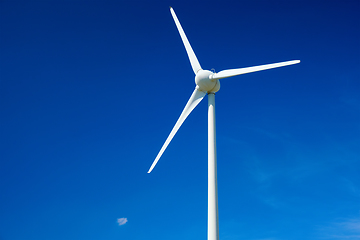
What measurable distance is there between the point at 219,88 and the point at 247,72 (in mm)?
2894

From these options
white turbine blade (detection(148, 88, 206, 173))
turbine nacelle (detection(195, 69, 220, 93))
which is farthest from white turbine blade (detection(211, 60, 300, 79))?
white turbine blade (detection(148, 88, 206, 173))

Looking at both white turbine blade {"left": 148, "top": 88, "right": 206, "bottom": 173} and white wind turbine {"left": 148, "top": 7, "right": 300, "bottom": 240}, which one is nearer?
white wind turbine {"left": 148, "top": 7, "right": 300, "bottom": 240}

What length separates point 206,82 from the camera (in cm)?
2645

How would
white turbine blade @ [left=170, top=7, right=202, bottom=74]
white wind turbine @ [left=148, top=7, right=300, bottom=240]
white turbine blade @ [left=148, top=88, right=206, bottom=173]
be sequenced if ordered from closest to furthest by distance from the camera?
white wind turbine @ [left=148, top=7, right=300, bottom=240] < white turbine blade @ [left=148, top=88, right=206, bottom=173] < white turbine blade @ [left=170, top=7, right=202, bottom=74]

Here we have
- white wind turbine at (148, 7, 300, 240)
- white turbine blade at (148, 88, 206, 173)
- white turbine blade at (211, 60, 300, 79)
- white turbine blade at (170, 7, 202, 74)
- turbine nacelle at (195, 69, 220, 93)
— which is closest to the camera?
white wind turbine at (148, 7, 300, 240)

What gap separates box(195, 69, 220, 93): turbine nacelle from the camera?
26484 millimetres

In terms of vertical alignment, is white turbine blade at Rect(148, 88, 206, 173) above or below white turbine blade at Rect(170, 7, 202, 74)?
below

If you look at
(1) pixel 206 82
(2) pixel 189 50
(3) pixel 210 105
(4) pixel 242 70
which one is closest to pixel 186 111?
(3) pixel 210 105

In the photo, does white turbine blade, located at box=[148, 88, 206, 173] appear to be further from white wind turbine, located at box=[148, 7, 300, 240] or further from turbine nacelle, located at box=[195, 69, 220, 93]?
turbine nacelle, located at box=[195, 69, 220, 93]

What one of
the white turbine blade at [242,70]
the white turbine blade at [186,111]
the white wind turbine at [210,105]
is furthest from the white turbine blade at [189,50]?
the white turbine blade at [242,70]

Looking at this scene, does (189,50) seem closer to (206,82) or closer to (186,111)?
(206,82)

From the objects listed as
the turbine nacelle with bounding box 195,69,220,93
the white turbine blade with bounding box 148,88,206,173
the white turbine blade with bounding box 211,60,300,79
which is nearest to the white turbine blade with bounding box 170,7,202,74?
the turbine nacelle with bounding box 195,69,220,93

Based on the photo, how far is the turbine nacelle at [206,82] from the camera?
2648cm

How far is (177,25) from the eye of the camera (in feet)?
106
